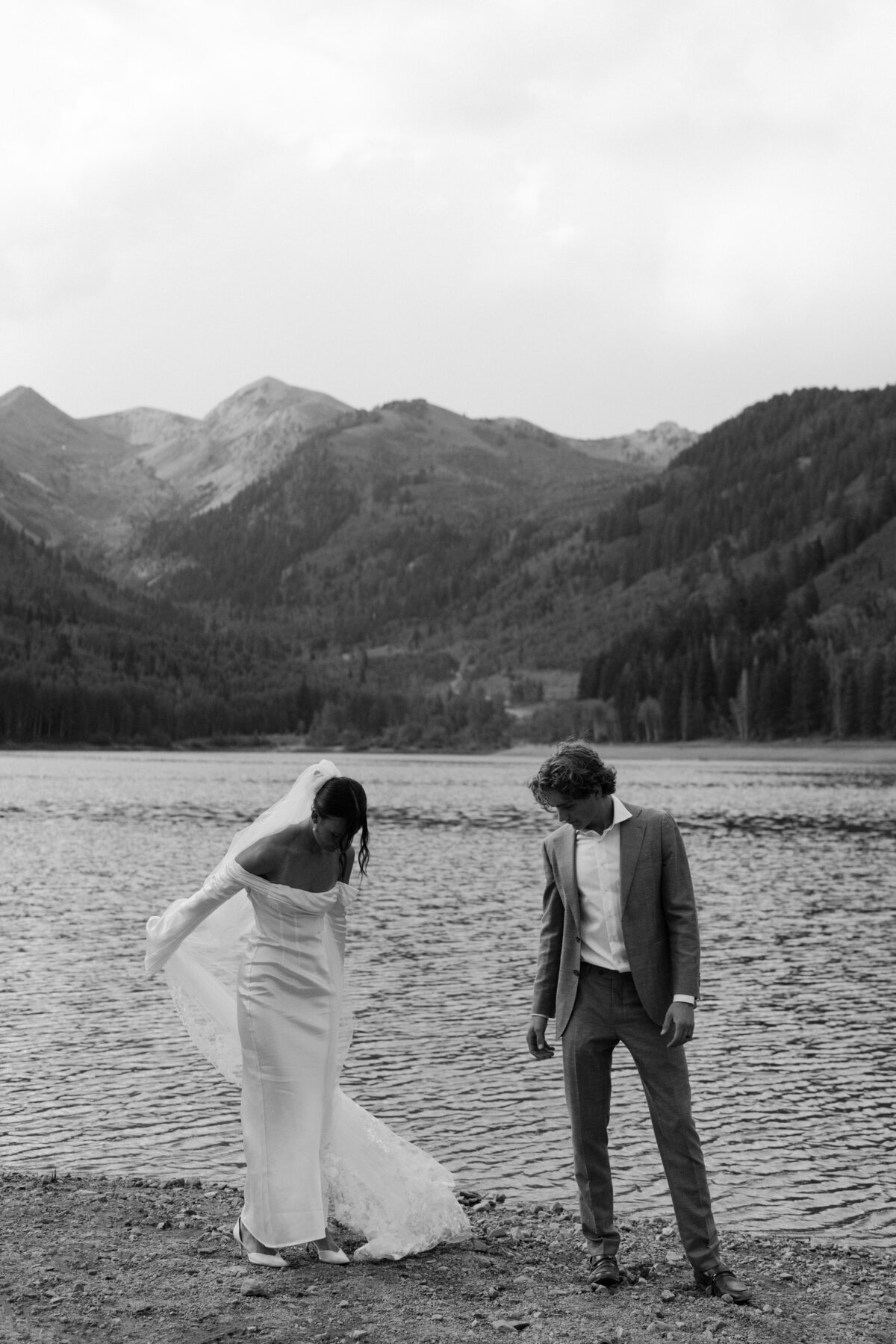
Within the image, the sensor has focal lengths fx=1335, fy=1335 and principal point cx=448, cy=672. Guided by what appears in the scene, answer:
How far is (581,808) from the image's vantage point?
8.62 meters

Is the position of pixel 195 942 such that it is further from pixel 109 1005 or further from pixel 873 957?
pixel 873 957

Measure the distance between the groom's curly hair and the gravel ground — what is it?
3271 millimetres

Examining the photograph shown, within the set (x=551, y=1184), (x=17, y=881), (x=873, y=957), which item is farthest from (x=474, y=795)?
(x=551, y=1184)

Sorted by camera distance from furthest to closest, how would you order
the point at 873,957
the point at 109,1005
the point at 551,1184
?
1. the point at 873,957
2. the point at 109,1005
3. the point at 551,1184

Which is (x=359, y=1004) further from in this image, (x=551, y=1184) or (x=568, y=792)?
(x=568, y=792)

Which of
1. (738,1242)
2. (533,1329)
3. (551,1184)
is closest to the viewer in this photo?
(533,1329)

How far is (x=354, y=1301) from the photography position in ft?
28.2

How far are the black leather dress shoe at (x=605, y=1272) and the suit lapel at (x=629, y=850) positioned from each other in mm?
2526

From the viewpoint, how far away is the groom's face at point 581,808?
8.59 metres

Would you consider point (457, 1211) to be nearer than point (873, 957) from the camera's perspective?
Yes

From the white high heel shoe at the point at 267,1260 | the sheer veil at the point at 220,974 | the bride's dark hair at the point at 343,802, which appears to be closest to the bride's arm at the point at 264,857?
the sheer veil at the point at 220,974

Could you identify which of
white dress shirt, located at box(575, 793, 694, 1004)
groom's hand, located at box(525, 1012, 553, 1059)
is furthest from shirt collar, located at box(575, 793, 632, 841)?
groom's hand, located at box(525, 1012, 553, 1059)

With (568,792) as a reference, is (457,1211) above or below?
below

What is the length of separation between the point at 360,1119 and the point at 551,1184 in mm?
4337
